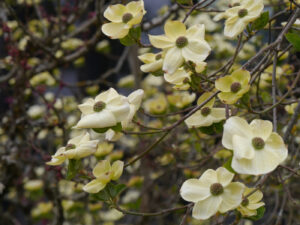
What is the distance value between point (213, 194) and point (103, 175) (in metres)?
0.16

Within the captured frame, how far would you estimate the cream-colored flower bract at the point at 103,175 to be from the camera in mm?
576

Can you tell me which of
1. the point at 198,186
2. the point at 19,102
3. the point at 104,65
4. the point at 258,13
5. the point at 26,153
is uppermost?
the point at 258,13

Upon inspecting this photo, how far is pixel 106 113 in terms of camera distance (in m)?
0.54

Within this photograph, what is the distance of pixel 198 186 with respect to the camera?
53 cm

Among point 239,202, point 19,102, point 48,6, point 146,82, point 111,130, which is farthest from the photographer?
point 48,6

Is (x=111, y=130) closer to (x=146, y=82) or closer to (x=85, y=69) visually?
(x=146, y=82)

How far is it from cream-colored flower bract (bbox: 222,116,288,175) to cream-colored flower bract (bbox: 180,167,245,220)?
0.05 meters

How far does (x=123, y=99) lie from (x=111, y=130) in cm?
6

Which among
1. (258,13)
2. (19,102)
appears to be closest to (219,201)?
(258,13)

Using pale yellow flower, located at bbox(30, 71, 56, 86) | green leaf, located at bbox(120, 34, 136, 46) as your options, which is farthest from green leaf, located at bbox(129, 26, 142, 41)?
pale yellow flower, located at bbox(30, 71, 56, 86)

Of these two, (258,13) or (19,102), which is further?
(19,102)

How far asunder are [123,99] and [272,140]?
0.66 feet

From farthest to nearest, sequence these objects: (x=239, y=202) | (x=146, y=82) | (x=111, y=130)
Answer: (x=146, y=82)
(x=111, y=130)
(x=239, y=202)

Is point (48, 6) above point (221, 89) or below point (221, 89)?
below
